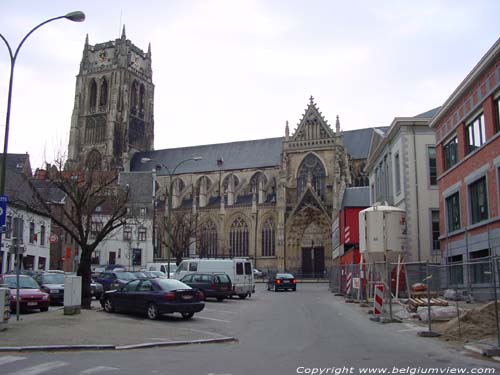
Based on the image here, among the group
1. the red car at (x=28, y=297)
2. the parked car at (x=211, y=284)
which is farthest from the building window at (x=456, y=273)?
the parked car at (x=211, y=284)

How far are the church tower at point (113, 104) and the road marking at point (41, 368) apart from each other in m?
75.0

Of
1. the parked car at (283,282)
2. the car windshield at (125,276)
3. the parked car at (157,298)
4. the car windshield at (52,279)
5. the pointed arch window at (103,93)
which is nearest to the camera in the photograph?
the parked car at (157,298)

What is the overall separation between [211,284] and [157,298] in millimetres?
9266

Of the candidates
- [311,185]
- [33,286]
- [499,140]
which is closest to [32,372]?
[33,286]

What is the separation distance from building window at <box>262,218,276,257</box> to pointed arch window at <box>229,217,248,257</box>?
2627 mm

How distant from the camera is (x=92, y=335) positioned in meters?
13.0

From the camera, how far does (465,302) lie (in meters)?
12.6

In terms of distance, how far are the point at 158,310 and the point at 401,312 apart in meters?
8.63

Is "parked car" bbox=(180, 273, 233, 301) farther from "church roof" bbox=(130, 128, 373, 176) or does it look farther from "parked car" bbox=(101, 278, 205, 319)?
"church roof" bbox=(130, 128, 373, 176)

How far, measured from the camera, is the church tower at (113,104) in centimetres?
8512

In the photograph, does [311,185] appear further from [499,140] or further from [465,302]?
[465,302]

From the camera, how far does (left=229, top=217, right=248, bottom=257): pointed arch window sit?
6858cm

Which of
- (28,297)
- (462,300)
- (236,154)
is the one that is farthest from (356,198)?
(236,154)

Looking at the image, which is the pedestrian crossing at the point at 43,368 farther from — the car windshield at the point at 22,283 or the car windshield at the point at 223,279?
the car windshield at the point at 223,279
